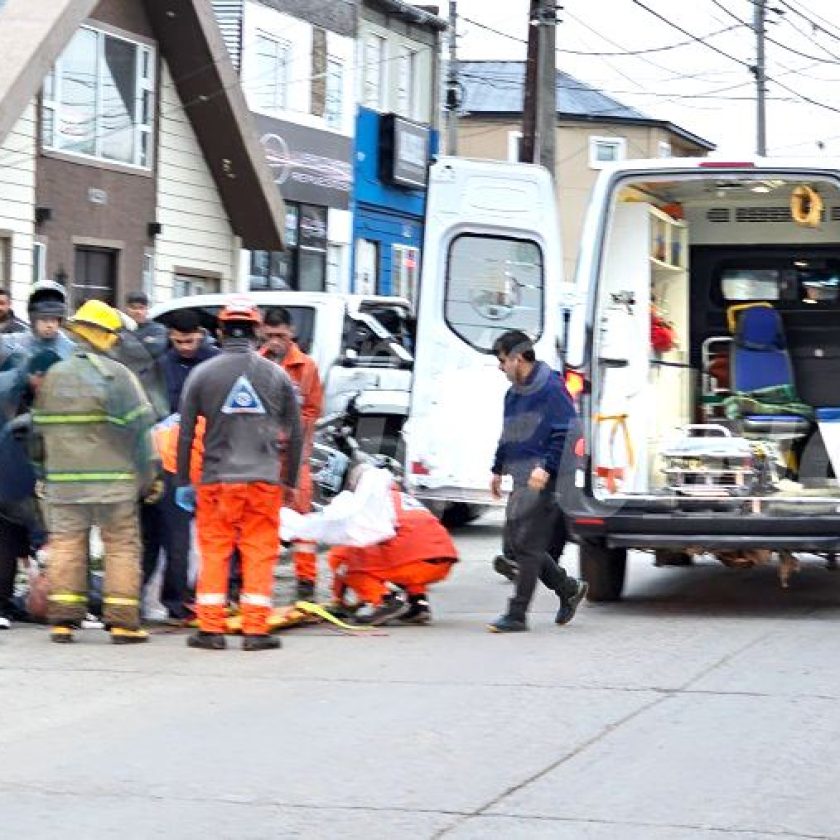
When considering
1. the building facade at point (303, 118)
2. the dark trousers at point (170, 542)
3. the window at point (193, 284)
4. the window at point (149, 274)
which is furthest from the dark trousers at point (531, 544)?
the building facade at point (303, 118)

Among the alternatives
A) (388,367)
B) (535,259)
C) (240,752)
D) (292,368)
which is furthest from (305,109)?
(240,752)

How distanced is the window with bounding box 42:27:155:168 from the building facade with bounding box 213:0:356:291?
353cm

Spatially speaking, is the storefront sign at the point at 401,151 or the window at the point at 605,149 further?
the window at the point at 605,149

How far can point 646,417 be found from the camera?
13344 mm

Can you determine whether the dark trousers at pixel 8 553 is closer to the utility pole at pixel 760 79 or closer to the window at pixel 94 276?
the window at pixel 94 276

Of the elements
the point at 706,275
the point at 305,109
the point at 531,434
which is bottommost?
the point at 531,434

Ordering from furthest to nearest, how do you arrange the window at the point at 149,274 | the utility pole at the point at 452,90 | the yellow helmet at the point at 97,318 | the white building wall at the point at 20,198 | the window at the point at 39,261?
the utility pole at the point at 452,90
the window at the point at 149,274
the window at the point at 39,261
the white building wall at the point at 20,198
the yellow helmet at the point at 97,318

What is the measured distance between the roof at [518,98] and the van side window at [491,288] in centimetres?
3351

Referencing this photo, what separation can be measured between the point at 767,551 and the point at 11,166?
12.9 meters

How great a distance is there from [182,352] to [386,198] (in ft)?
75.6

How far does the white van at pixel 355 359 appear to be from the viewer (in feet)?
56.1

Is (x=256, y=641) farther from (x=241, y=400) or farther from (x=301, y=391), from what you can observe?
(x=301, y=391)

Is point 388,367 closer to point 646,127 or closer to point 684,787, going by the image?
point 684,787

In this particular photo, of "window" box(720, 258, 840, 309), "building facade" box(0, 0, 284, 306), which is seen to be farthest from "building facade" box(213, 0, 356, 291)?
"window" box(720, 258, 840, 309)
